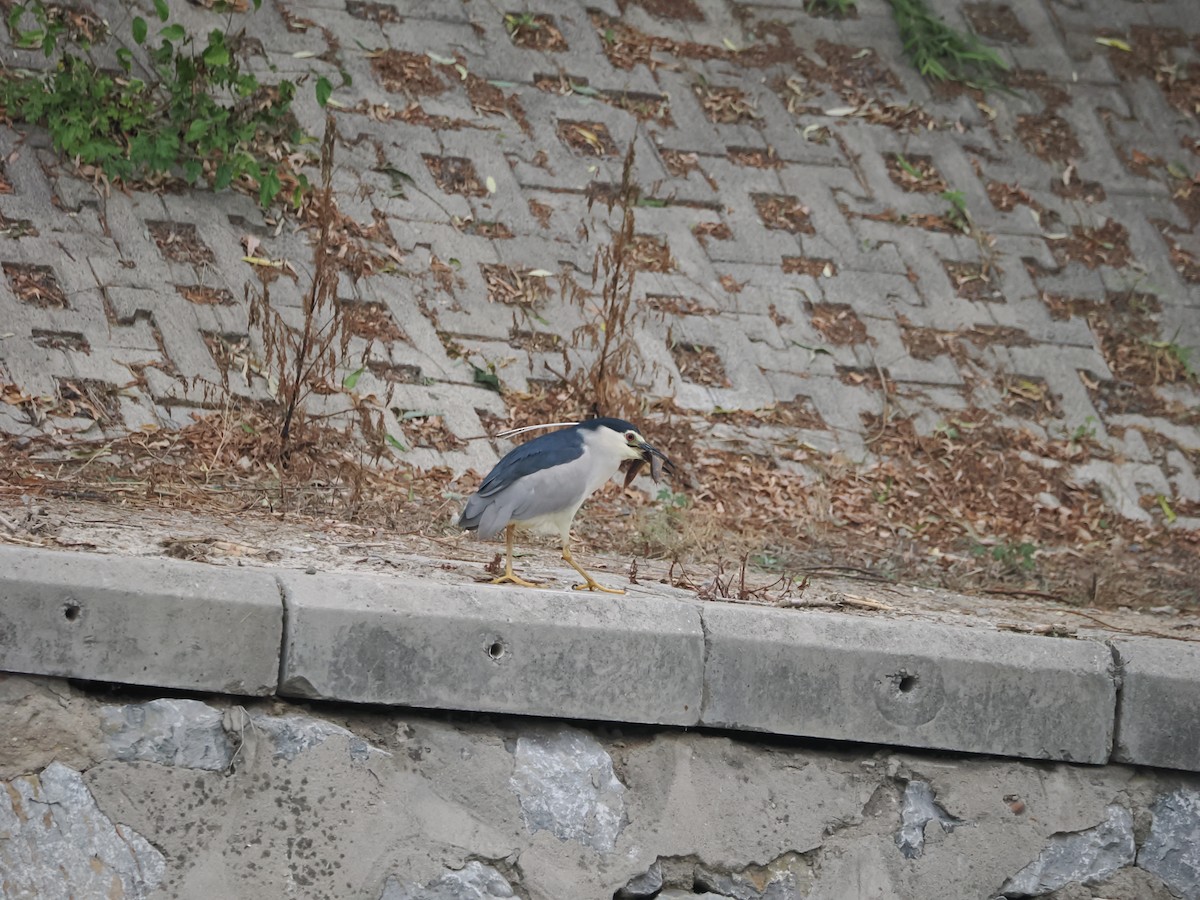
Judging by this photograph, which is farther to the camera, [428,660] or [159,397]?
[159,397]

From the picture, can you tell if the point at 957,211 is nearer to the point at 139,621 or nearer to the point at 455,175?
the point at 455,175

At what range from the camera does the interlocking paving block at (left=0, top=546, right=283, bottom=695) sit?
3.12 m

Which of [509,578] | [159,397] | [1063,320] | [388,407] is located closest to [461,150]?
[388,407]

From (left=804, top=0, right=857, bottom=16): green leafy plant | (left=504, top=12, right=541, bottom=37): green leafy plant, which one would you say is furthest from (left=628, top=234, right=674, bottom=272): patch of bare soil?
(left=804, top=0, right=857, bottom=16): green leafy plant

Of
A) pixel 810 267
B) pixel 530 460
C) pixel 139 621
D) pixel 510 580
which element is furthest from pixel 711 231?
pixel 139 621

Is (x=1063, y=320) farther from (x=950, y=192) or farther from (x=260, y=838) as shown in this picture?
(x=260, y=838)

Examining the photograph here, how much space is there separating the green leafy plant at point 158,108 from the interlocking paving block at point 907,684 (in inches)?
147

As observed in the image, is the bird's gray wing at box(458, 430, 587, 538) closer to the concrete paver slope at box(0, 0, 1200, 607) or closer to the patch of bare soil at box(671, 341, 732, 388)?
the concrete paver slope at box(0, 0, 1200, 607)

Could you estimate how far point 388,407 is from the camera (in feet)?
20.2

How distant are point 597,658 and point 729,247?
4134 mm

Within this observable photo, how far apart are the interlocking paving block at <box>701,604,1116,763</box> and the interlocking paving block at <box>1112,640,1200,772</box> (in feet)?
0.15

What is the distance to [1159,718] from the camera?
372 centimetres

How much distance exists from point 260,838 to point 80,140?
156 inches

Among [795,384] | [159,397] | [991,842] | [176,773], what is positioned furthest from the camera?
[795,384]
